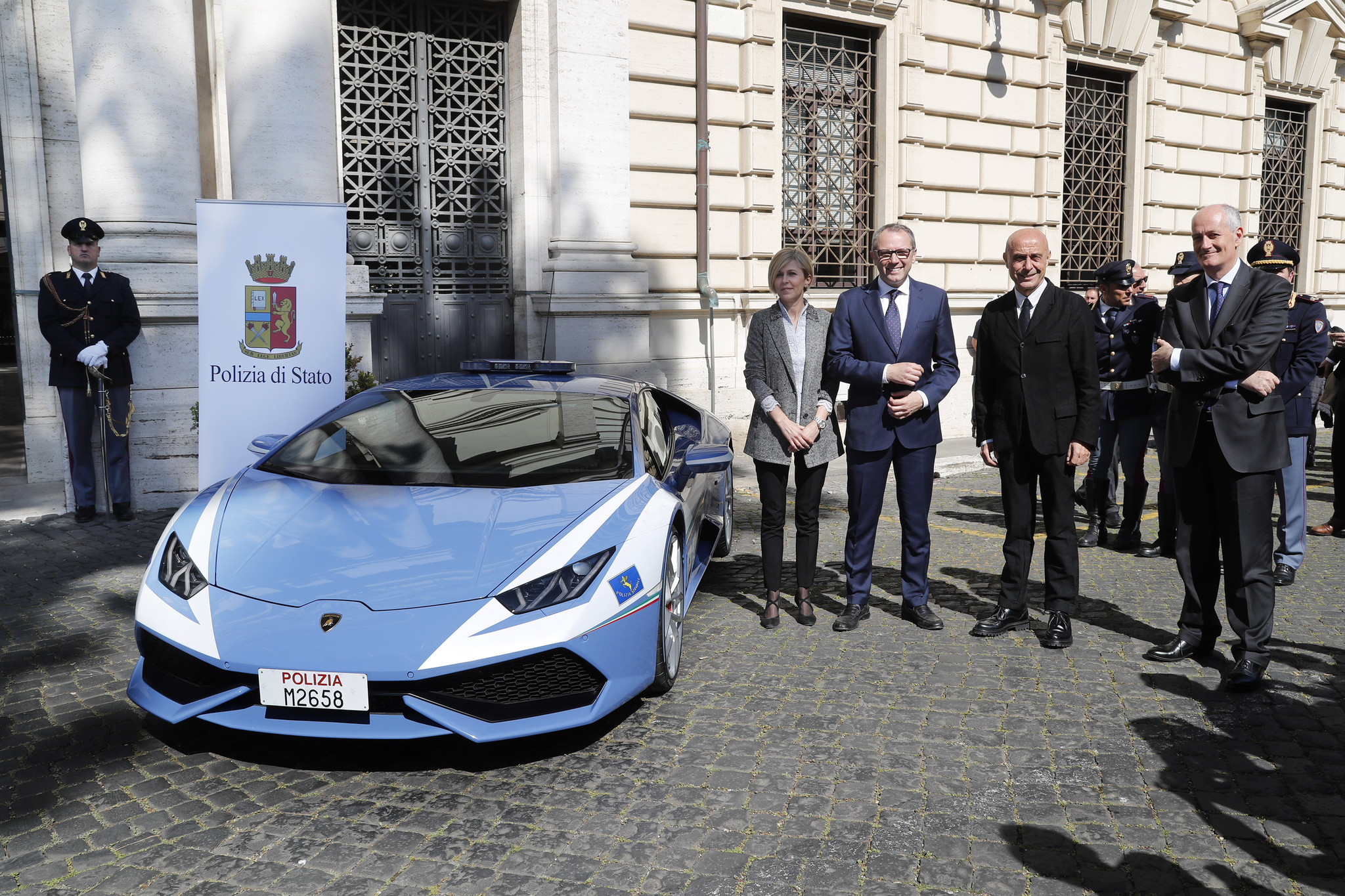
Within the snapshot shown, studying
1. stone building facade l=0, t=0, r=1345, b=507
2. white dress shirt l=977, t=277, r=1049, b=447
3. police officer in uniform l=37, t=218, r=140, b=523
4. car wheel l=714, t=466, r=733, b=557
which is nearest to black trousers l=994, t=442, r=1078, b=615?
white dress shirt l=977, t=277, r=1049, b=447

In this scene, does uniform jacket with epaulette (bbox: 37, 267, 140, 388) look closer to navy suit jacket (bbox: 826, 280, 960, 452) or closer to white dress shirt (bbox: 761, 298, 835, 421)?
white dress shirt (bbox: 761, 298, 835, 421)

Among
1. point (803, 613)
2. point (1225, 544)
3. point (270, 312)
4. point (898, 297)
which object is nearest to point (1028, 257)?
point (898, 297)

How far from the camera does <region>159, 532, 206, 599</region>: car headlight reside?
3.77 m

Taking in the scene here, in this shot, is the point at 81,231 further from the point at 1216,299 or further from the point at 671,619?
the point at 1216,299

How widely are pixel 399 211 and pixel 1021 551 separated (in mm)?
7598

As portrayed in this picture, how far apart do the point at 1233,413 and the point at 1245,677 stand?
115 centimetres

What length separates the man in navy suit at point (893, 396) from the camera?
17.6 ft

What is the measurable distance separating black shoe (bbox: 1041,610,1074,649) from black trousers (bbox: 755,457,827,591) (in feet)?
3.99

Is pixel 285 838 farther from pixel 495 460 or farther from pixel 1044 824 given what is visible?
pixel 1044 824

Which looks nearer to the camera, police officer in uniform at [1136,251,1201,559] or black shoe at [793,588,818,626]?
black shoe at [793,588,818,626]

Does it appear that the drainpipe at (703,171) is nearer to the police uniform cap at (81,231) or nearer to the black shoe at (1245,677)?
the police uniform cap at (81,231)

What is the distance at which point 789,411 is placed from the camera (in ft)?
18.1

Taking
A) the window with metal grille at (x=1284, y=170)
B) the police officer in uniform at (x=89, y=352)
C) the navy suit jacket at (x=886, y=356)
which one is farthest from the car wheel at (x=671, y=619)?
the window with metal grille at (x=1284, y=170)

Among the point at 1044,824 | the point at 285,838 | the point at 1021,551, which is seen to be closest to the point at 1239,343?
the point at 1021,551
